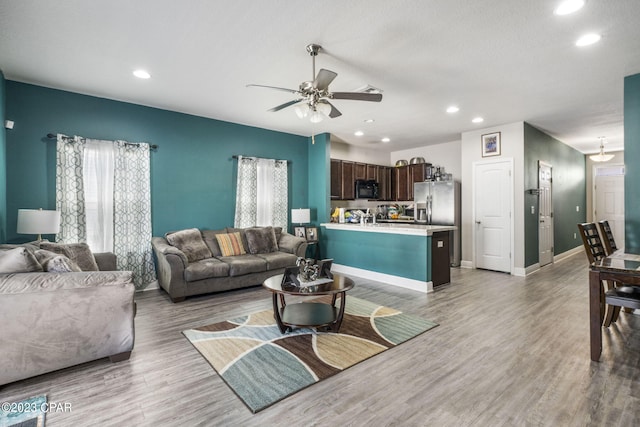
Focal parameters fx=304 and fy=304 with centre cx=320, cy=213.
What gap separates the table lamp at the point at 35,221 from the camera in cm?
322

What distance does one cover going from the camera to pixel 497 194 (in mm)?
5711

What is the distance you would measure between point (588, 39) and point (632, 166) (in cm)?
175

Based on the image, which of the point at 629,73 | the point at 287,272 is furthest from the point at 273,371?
the point at 629,73

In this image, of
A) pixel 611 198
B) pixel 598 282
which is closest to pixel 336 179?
pixel 598 282

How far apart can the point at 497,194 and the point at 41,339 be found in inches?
257

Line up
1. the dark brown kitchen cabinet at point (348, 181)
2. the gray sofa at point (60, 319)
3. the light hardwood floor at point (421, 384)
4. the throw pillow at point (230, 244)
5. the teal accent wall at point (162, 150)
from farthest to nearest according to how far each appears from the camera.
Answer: the dark brown kitchen cabinet at point (348, 181), the throw pillow at point (230, 244), the teal accent wall at point (162, 150), the gray sofa at point (60, 319), the light hardwood floor at point (421, 384)

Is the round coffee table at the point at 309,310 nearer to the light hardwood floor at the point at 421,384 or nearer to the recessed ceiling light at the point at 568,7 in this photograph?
the light hardwood floor at the point at 421,384

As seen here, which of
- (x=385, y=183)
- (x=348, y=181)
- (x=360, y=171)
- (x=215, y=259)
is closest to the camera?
(x=215, y=259)

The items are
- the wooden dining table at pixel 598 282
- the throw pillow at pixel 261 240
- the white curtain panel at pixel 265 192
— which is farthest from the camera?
the white curtain panel at pixel 265 192

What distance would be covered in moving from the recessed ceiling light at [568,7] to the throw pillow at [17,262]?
434 cm

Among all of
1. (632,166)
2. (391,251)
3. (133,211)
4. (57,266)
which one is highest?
(632,166)

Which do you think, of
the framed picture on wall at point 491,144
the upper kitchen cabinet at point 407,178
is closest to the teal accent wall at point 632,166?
the framed picture on wall at point 491,144

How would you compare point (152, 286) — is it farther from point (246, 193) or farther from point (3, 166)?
point (3, 166)

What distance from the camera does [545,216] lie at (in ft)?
20.7
